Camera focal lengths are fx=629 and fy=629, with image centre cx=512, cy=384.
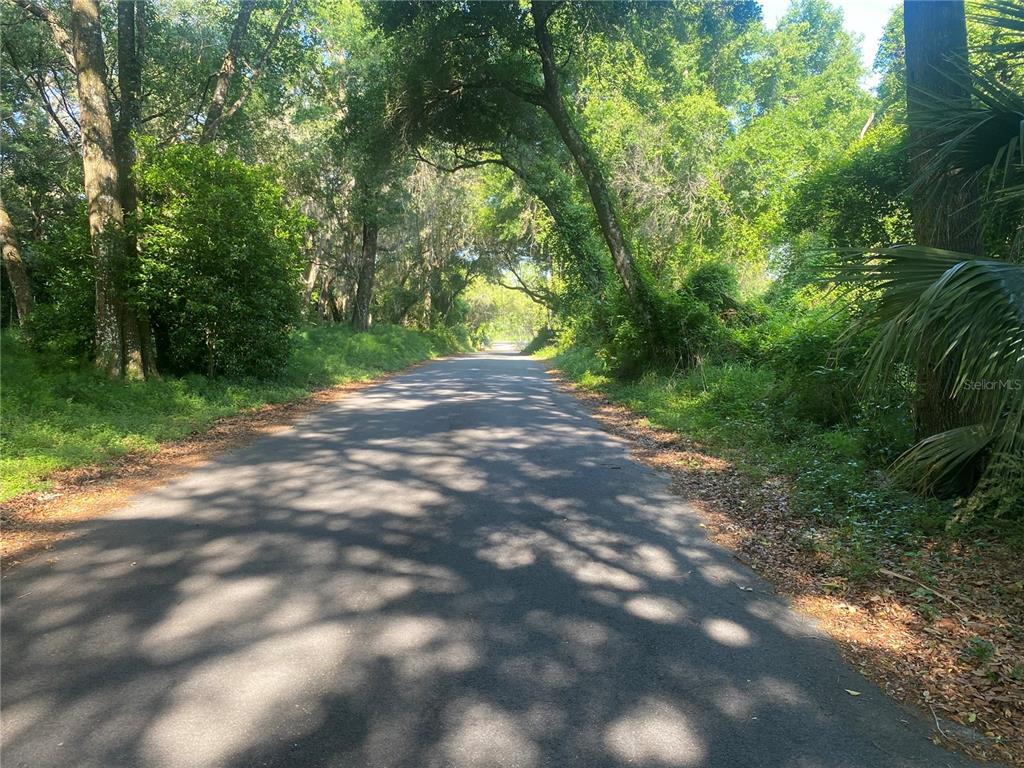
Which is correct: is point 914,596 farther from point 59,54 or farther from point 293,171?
point 293,171

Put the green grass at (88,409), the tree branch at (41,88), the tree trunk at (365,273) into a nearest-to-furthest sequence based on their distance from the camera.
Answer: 1. the green grass at (88,409)
2. the tree branch at (41,88)
3. the tree trunk at (365,273)

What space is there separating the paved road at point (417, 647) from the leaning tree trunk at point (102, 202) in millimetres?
6051

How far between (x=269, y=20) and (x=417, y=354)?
1755 cm

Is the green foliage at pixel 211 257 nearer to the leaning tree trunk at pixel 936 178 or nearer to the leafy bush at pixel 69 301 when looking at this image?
the leafy bush at pixel 69 301

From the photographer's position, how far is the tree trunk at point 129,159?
35.3 feet

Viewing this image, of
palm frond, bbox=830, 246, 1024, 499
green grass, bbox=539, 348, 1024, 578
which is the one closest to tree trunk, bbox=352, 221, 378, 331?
green grass, bbox=539, 348, 1024, 578

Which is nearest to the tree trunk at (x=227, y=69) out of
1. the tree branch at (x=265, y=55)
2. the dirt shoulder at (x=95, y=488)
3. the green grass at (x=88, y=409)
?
the tree branch at (x=265, y=55)

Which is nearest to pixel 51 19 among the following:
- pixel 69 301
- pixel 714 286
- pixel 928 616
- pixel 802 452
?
pixel 69 301

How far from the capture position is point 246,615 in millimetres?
3490

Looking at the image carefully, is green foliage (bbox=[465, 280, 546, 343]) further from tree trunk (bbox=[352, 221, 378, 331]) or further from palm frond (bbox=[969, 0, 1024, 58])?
palm frond (bbox=[969, 0, 1024, 58])

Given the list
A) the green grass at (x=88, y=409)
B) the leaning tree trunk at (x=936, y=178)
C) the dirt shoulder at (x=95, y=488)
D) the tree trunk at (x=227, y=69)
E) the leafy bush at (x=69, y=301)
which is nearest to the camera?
the dirt shoulder at (x=95, y=488)

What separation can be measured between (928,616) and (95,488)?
6.90 m

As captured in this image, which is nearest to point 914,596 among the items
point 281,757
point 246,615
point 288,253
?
point 281,757

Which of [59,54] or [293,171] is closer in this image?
[59,54]
